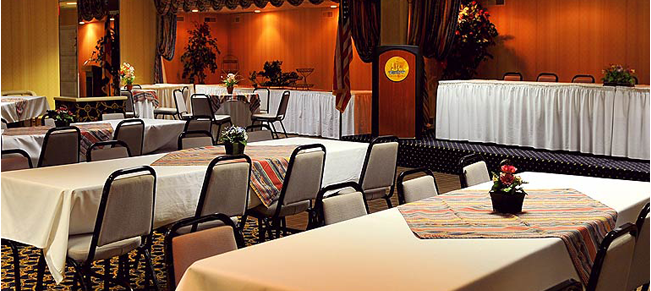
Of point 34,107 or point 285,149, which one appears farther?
point 34,107

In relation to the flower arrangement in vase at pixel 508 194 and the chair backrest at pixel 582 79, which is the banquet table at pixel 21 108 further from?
the flower arrangement in vase at pixel 508 194

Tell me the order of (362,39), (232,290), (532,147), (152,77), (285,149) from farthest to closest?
(152,77)
(362,39)
(532,147)
(285,149)
(232,290)

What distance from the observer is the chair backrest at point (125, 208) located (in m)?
4.48

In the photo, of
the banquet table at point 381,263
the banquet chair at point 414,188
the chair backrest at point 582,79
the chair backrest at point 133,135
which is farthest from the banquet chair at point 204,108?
the banquet table at point 381,263

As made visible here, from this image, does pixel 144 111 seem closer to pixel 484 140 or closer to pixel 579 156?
pixel 484 140

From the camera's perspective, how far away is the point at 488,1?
13.7 m

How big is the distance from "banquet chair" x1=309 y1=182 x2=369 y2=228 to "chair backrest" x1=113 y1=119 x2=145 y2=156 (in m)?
4.10

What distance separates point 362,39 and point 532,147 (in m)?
3.47

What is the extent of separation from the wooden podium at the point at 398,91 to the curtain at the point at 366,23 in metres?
1.27

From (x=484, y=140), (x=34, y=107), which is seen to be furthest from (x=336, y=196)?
(x=34, y=107)

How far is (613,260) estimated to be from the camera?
331 centimetres

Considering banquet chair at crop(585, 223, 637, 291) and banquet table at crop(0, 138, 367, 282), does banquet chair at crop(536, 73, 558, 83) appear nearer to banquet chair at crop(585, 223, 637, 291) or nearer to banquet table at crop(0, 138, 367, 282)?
banquet table at crop(0, 138, 367, 282)

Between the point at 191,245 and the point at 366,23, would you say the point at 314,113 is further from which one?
the point at 191,245

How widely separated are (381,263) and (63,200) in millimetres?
2265
